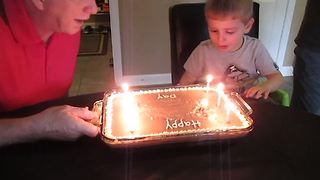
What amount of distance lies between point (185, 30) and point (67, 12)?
2.21ft

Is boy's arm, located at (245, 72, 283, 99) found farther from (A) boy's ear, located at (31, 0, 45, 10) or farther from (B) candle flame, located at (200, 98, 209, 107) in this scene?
(A) boy's ear, located at (31, 0, 45, 10)

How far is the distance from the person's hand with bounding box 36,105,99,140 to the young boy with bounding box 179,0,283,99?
0.66 metres

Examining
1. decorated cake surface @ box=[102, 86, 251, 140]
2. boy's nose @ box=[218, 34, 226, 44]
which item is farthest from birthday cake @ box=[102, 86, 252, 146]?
boy's nose @ box=[218, 34, 226, 44]

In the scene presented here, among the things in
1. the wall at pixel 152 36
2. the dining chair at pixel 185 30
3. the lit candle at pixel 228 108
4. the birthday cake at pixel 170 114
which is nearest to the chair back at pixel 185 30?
the dining chair at pixel 185 30

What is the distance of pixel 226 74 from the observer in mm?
1526

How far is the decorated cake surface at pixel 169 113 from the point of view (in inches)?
32.0

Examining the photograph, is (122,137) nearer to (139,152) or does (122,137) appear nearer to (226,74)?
(139,152)

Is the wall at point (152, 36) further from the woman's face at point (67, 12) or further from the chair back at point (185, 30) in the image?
the woman's face at point (67, 12)

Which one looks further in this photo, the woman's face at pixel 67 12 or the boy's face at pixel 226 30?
the boy's face at pixel 226 30

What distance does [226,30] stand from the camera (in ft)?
4.51

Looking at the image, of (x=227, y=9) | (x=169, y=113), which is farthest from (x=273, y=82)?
(x=169, y=113)

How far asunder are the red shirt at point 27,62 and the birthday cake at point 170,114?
10.9 inches

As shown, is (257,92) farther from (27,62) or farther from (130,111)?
(27,62)

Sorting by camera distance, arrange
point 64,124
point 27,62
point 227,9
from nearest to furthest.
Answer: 1. point 64,124
2. point 27,62
3. point 227,9
